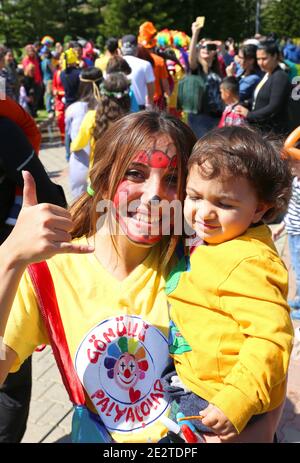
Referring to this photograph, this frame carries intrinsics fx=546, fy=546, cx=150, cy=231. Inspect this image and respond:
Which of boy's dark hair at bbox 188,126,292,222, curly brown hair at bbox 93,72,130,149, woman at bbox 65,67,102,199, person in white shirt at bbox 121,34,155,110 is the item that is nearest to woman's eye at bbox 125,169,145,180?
boy's dark hair at bbox 188,126,292,222

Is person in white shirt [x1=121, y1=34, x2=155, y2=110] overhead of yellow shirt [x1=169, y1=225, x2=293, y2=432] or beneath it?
beneath

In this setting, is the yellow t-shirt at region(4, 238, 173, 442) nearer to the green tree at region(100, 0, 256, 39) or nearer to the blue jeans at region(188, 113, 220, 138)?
the blue jeans at region(188, 113, 220, 138)

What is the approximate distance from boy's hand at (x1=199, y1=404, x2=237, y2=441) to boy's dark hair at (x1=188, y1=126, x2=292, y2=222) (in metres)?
0.57

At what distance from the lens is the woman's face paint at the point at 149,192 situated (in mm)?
1528

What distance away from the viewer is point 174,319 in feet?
4.91

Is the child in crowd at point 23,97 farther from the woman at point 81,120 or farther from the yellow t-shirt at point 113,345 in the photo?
the yellow t-shirt at point 113,345

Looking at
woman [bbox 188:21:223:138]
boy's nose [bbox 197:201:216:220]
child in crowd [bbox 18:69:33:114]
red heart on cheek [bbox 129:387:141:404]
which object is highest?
boy's nose [bbox 197:201:216:220]

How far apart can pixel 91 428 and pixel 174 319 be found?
0.39m

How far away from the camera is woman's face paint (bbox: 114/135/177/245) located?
1528mm

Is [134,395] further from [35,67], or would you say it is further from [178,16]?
[178,16]

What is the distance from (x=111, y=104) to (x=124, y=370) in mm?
2858

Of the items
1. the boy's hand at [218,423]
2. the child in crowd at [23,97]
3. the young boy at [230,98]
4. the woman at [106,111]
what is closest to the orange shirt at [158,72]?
the young boy at [230,98]

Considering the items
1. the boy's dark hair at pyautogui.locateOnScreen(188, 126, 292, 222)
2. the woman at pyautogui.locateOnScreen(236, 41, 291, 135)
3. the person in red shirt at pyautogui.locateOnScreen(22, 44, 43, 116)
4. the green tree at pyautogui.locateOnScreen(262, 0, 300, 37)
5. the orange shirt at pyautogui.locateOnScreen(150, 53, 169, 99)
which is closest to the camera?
the boy's dark hair at pyautogui.locateOnScreen(188, 126, 292, 222)

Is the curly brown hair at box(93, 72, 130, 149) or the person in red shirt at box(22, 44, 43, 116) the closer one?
the curly brown hair at box(93, 72, 130, 149)
